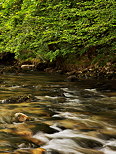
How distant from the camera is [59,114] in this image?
4.16m

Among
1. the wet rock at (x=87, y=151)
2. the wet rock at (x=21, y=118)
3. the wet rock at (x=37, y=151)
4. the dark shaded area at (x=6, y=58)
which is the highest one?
the dark shaded area at (x=6, y=58)

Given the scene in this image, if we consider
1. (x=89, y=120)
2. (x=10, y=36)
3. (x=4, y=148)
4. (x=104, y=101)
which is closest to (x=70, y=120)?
(x=89, y=120)

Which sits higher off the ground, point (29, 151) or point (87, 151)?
point (29, 151)

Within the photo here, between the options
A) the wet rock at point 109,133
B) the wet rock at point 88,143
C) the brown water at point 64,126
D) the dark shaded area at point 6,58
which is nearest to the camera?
the brown water at point 64,126

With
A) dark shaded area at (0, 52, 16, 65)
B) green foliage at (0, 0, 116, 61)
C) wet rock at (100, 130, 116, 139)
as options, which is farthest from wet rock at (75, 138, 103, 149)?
dark shaded area at (0, 52, 16, 65)

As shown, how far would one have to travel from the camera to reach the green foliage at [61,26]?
7531 millimetres

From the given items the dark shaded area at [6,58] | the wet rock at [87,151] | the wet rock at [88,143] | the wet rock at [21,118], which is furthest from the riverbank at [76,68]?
the wet rock at [87,151]

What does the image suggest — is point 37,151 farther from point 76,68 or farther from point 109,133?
point 76,68

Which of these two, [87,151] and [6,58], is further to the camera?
[6,58]

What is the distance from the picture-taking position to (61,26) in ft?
28.7

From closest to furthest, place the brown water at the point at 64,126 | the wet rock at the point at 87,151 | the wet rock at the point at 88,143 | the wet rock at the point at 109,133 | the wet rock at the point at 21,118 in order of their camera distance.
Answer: the wet rock at the point at 87,151 < the brown water at the point at 64,126 < the wet rock at the point at 88,143 < the wet rock at the point at 109,133 < the wet rock at the point at 21,118

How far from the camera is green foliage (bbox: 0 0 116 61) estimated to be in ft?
24.7

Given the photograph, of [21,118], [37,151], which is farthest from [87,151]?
[21,118]

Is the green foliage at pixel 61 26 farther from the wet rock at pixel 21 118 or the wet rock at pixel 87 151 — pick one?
the wet rock at pixel 87 151
